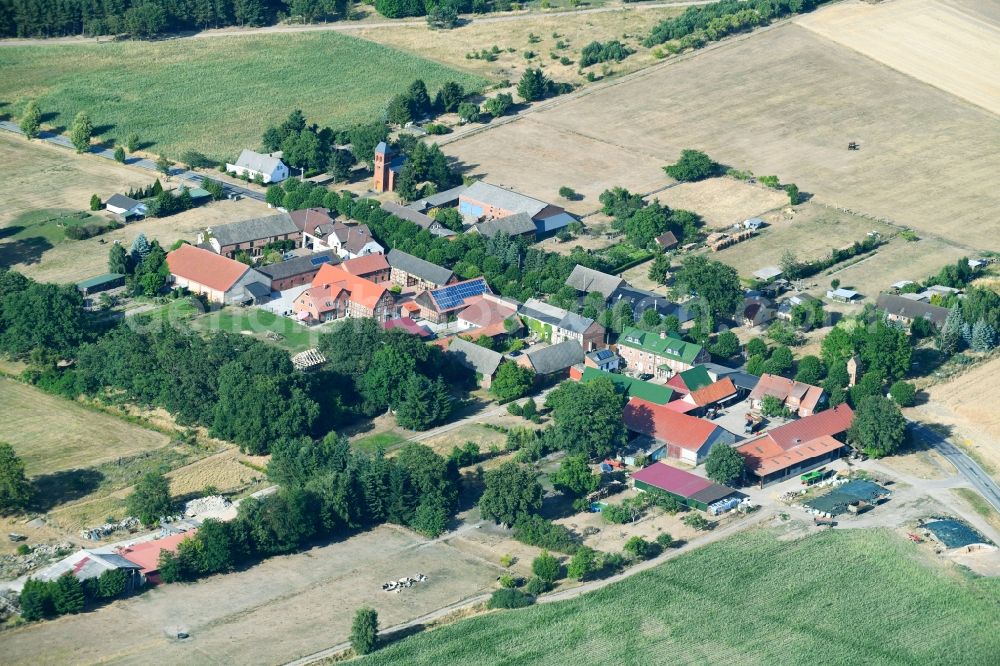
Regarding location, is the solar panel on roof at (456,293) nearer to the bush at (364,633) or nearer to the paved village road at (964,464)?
the paved village road at (964,464)

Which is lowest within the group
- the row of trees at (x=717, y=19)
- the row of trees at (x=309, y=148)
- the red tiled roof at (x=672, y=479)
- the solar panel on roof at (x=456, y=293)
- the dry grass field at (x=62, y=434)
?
the red tiled roof at (x=672, y=479)

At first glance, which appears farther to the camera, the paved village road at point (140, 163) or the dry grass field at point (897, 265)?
the paved village road at point (140, 163)

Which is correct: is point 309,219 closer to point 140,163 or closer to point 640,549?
point 140,163

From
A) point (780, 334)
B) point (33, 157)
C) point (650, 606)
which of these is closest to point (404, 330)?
point (780, 334)

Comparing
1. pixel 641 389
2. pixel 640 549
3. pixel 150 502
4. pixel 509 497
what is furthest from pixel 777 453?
pixel 150 502

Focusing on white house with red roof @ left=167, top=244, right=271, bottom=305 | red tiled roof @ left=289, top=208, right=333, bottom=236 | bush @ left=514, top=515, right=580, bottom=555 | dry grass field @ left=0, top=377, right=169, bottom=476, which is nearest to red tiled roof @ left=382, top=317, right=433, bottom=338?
white house with red roof @ left=167, top=244, right=271, bottom=305

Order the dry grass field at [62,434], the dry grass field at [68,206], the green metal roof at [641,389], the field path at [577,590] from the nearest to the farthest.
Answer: the field path at [577,590], the dry grass field at [62,434], the green metal roof at [641,389], the dry grass field at [68,206]

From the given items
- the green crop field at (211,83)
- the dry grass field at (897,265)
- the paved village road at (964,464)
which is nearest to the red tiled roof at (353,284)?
the green crop field at (211,83)
